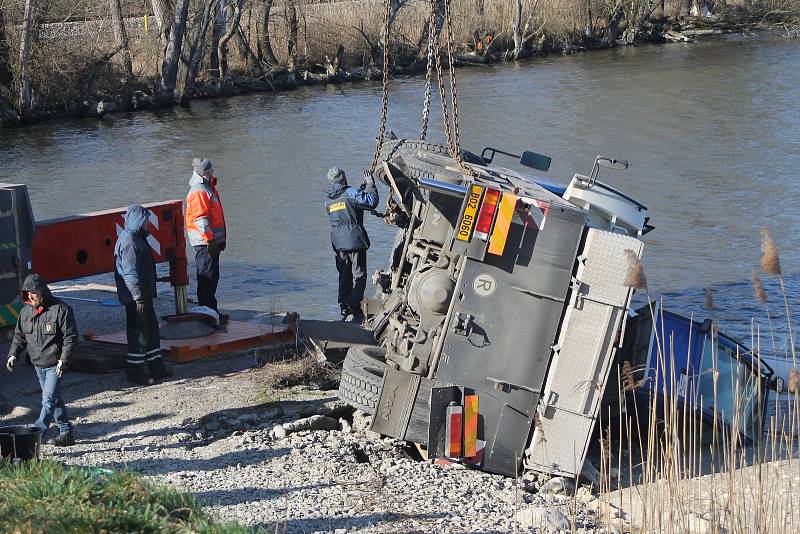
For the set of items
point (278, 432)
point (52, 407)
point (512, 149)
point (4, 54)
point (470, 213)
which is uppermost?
point (470, 213)

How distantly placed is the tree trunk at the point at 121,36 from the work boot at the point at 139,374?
2331 centimetres

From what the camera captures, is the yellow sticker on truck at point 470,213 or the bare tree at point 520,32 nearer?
the yellow sticker on truck at point 470,213

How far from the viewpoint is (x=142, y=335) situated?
9234 mm

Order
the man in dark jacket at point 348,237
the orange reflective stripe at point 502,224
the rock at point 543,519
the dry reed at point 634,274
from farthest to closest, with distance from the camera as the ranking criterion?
the man in dark jacket at point 348,237 → the orange reflective stripe at point 502,224 → the rock at point 543,519 → the dry reed at point 634,274

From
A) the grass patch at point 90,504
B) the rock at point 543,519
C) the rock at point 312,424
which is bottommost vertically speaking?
the rock at point 312,424

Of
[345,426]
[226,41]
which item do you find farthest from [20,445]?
[226,41]

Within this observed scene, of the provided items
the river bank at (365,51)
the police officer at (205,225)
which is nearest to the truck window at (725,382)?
the police officer at (205,225)

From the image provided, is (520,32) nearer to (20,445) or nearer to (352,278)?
(352,278)

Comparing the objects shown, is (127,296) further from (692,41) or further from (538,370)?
(692,41)

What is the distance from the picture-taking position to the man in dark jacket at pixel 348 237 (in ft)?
36.9

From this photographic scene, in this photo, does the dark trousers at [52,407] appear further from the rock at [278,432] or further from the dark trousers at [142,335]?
the rock at [278,432]

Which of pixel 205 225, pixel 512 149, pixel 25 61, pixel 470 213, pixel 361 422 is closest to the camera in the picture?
pixel 470 213

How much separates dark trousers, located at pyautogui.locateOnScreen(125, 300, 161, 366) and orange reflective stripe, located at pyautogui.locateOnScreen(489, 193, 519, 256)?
322 cm

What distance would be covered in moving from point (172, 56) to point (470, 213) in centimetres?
2512
